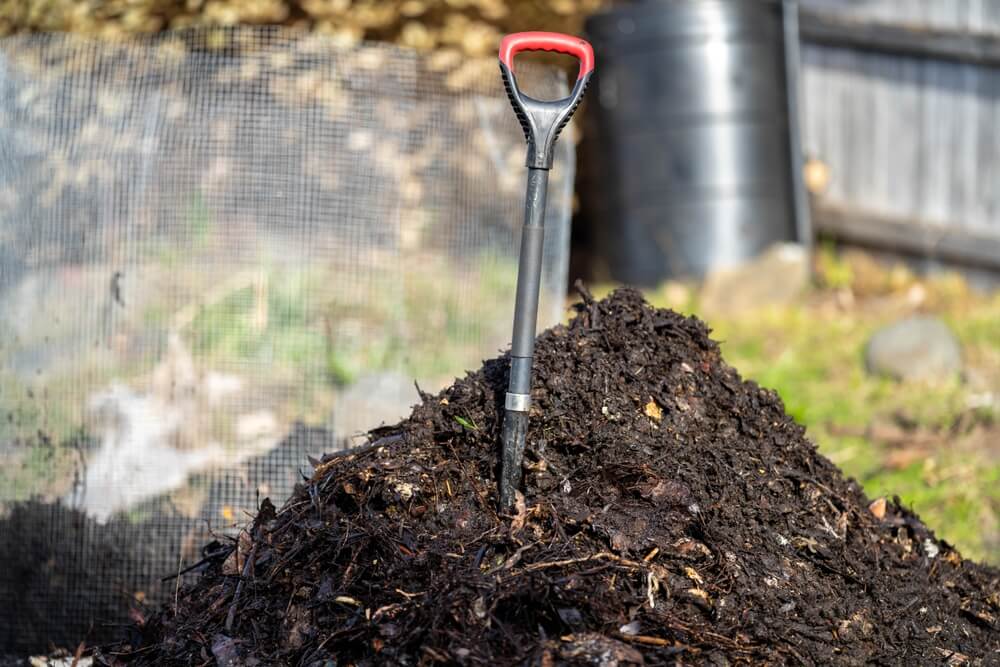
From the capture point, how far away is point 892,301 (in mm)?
6496

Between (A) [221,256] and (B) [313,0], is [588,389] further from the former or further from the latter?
(B) [313,0]

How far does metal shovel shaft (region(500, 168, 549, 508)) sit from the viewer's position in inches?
77.1

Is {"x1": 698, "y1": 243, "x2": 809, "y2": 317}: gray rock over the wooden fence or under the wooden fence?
under

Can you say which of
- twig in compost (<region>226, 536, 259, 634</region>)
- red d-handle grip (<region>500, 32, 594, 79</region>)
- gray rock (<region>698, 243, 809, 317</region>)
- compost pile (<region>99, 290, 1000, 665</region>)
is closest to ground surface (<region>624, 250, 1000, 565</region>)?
gray rock (<region>698, 243, 809, 317</region>)

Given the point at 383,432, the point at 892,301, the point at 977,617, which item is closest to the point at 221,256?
the point at 383,432

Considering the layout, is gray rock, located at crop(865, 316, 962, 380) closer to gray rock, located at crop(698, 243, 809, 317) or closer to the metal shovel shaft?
gray rock, located at crop(698, 243, 809, 317)

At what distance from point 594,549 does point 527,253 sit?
56 cm

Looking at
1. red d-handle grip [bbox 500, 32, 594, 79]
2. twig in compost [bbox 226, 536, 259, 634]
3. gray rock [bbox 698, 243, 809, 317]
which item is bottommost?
gray rock [bbox 698, 243, 809, 317]

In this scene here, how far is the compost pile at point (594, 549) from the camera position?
177cm

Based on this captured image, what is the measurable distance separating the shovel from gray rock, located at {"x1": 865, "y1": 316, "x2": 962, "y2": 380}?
3.51 metres

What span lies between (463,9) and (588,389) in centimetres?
423

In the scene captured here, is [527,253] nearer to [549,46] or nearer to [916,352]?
[549,46]

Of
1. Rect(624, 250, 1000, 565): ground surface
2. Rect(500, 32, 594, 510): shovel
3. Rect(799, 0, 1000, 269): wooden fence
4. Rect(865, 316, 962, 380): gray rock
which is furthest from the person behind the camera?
Rect(799, 0, 1000, 269): wooden fence

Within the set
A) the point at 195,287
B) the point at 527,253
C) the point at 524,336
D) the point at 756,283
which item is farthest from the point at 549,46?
the point at 756,283
